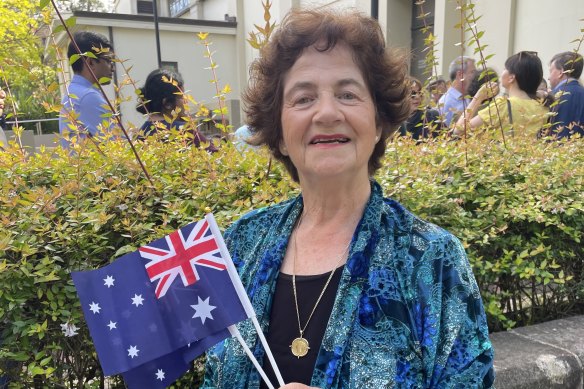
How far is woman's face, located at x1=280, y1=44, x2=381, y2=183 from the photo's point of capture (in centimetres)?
166

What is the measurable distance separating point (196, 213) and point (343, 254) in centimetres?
106

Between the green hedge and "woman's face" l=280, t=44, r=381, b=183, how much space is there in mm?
811

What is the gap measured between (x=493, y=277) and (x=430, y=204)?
58 cm

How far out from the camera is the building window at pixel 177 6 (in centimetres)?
3042

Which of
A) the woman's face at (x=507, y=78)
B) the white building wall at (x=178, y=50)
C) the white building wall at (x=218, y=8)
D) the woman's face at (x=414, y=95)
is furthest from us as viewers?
the white building wall at (x=218, y=8)

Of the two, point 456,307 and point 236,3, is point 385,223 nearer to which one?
point 456,307

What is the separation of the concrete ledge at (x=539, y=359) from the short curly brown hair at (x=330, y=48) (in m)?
1.27

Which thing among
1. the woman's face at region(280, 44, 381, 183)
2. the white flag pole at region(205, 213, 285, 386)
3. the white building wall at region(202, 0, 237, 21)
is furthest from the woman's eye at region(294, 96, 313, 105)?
the white building wall at region(202, 0, 237, 21)

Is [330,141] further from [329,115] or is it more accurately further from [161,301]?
[161,301]

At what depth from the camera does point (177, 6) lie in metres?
32.3

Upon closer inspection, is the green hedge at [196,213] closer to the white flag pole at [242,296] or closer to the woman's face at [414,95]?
the woman's face at [414,95]

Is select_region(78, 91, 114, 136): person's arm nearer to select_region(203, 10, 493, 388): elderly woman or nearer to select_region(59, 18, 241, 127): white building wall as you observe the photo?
select_region(203, 10, 493, 388): elderly woman

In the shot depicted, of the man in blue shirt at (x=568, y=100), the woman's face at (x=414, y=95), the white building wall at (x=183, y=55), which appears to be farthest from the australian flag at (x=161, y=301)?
the white building wall at (x=183, y=55)

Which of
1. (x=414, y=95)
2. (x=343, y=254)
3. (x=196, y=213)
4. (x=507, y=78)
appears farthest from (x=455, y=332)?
(x=507, y=78)
